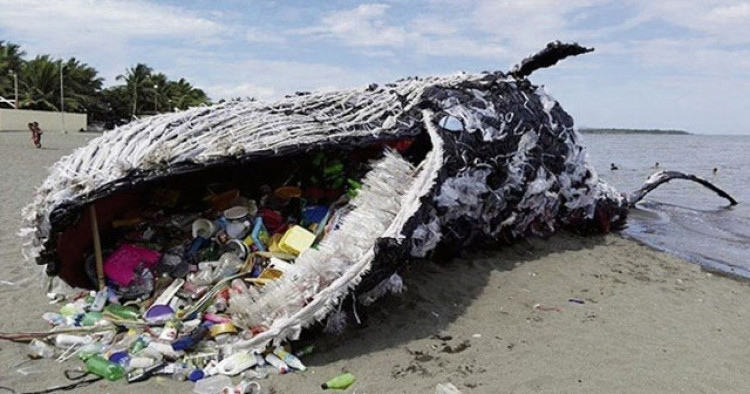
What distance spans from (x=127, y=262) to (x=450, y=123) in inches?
118

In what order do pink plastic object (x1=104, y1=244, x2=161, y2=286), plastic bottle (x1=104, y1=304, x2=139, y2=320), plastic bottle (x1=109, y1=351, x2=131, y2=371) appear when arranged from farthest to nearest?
1. pink plastic object (x1=104, y1=244, x2=161, y2=286)
2. plastic bottle (x1=104, y1=304, x2=139, y2=320)
3. plastic bottle (x1=109, y1=351, x2=131, y2=371)

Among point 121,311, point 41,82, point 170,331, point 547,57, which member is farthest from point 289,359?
point 41,82

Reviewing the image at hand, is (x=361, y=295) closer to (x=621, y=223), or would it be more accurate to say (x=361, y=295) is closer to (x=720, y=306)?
(x=720, y=306)

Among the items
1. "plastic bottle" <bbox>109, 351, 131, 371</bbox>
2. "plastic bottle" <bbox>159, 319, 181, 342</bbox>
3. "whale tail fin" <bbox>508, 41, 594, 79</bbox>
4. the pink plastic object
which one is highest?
"whale tail fin" <bbox>508, 41, 594, 79</bbox>

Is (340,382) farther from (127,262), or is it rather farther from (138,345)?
(127,262)

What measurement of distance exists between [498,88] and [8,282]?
17.2ft

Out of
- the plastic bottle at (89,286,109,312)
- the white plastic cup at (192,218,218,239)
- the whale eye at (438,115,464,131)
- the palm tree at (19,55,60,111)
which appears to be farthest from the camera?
the palm tree at (19,55,60,111)

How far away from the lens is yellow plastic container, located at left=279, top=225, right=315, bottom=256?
4.70 meters

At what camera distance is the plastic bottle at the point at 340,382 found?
3747 mm

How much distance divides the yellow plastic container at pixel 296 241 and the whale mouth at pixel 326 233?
15 centimetres

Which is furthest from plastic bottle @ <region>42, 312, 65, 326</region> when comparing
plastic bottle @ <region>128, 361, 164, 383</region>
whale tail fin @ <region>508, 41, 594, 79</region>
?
whale tail fin @ <region>508, 41, 594, 79</region>

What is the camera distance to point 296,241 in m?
4.73

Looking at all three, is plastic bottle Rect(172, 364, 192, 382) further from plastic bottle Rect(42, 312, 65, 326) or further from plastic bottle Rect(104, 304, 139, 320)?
plastic bottle Rect(42, 312, 65, 326)

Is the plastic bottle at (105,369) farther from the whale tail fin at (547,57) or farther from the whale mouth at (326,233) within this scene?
the whale tail fin at (547,57)
